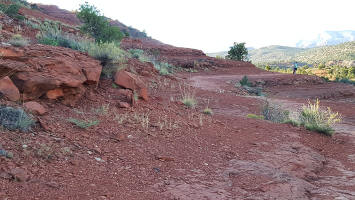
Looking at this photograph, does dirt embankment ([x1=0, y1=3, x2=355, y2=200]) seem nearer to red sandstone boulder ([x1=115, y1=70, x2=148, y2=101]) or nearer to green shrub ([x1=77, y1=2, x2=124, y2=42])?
red sandstone boulder ([x1=115, y1=70, x2=148, y2=101])

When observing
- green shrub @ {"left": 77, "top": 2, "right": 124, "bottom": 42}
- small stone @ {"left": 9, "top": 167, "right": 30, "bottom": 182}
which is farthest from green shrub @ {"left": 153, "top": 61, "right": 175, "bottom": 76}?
small stone @ {"left": 9, "top": 167, "right": 30, "bottom": 182}

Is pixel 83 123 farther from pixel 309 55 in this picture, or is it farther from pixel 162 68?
pixel 309 55

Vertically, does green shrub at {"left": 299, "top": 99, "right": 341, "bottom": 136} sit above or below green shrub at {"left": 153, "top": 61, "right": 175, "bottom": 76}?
below

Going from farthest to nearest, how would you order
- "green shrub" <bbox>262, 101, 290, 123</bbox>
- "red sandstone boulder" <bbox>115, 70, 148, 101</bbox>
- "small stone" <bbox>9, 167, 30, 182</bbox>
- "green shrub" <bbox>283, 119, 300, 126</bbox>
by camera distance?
"green shrub" <bbox>262, 101, 290, 123</bbox>
"green shrub" <bbox>283, 119, 300, 126</bbox>
"red sandstone boulder" <bbox>115, 70, 148, 101</bbox>
"small stone" <bbox>9, 167, 30, 182</bbox>

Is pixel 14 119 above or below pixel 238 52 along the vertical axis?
below

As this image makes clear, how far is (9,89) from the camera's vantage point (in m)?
4.66

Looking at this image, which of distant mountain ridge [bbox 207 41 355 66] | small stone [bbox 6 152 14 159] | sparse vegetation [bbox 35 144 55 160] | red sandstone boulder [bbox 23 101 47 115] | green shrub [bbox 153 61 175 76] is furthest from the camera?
distant mountain ridge [bbox 207 41 355 66]

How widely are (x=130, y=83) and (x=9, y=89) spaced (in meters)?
2.90

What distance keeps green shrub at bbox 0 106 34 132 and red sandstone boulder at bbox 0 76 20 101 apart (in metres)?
0.59

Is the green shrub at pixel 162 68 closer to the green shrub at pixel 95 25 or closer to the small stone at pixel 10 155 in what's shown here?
the green shrub at pixel 95 25

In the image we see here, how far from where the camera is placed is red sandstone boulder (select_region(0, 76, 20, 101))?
15.1ft

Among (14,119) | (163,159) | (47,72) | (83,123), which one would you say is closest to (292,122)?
(163,159)

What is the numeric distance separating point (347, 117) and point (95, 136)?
34.6 ft

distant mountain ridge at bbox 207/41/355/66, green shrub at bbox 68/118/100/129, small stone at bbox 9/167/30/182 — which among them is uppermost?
distant mountain ridge at bbox 207/41/355/66
